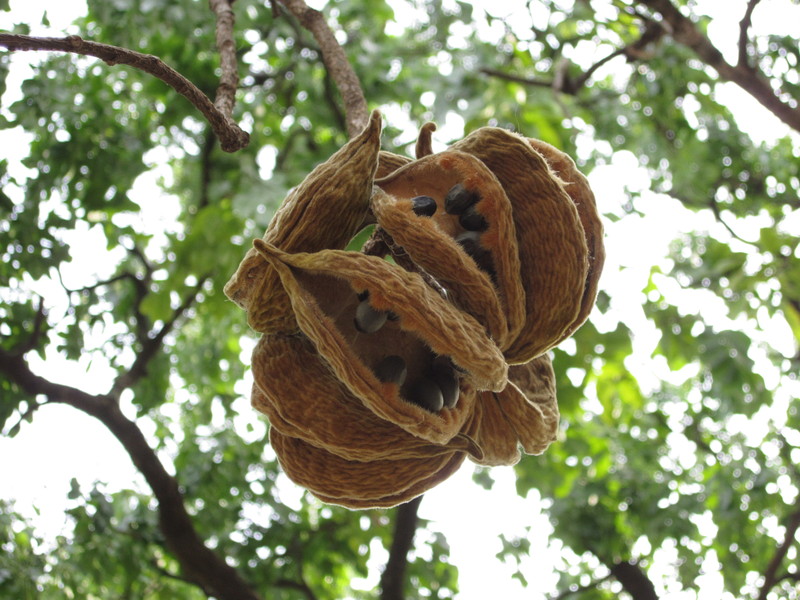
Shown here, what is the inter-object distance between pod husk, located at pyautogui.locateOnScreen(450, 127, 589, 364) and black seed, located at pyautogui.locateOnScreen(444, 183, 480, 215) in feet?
0.43

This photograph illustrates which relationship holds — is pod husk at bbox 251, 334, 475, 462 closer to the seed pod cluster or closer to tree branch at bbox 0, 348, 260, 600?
the seed pod cluster

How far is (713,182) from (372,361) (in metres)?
7.21

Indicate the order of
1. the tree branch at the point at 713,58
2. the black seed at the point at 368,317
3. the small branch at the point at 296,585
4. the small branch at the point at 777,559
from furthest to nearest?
the small branch at the point at 296,585, the small branch at the point at 777,559, the tree branch at the point at 713,58, the black seed at the point at 368,317

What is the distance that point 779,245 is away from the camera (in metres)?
4.75

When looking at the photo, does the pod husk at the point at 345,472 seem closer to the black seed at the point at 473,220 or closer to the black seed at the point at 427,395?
the black seed at the point at 427,395

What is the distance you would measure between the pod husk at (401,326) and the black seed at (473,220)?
29 centimetres

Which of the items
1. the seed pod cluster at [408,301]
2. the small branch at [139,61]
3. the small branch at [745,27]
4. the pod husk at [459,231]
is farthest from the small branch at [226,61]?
the small branch at [745,27]

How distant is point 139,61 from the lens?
75.4 inches

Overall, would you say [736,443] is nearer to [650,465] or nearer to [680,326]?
[650,465]

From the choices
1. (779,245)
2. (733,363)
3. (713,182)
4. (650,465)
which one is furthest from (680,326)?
(713,182)

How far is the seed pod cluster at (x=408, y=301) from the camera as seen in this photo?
190 centimetres

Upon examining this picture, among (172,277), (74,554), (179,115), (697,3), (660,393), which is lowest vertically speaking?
(74,554)

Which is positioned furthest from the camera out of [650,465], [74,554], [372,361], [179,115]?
[650,465]

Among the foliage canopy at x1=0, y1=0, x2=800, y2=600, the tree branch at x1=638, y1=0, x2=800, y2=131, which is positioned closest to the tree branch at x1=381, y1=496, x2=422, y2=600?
the foliage canopy at x1=0, y1=0, x2=800, y2=600
